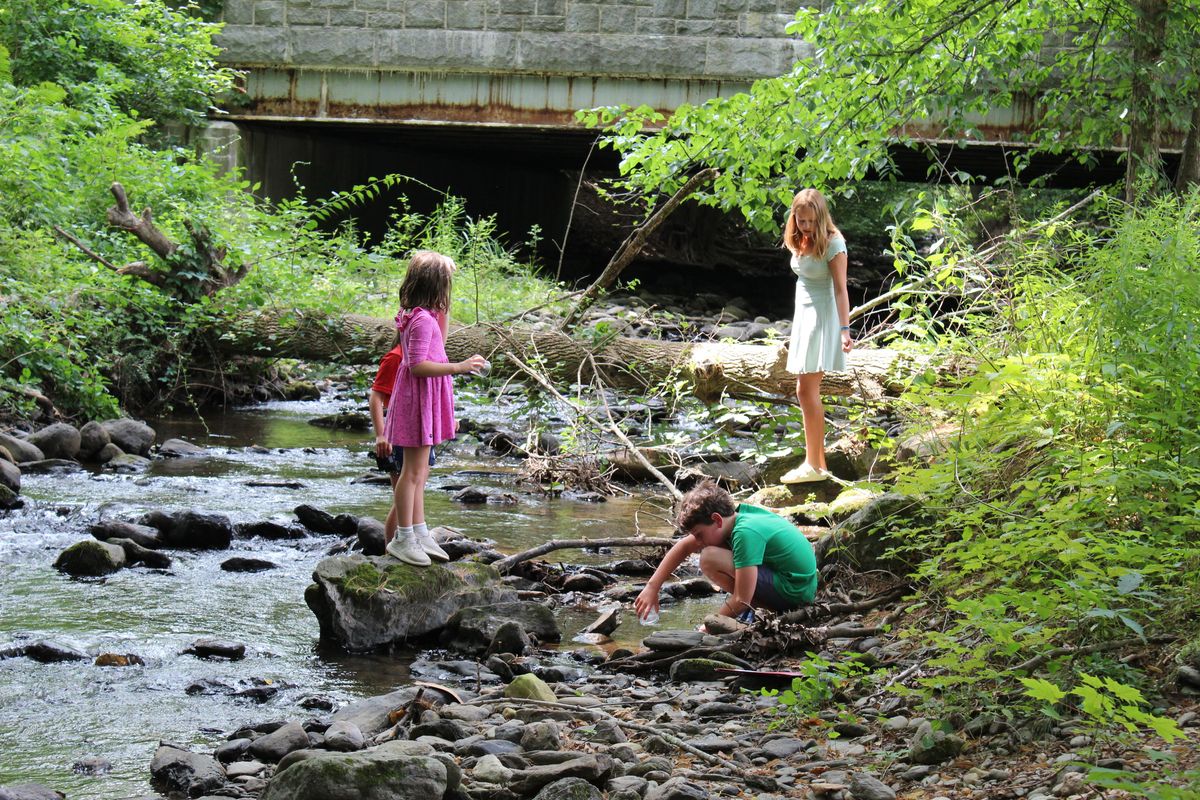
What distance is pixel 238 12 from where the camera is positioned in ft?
52.9

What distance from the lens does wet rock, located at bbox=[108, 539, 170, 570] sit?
22.0ft

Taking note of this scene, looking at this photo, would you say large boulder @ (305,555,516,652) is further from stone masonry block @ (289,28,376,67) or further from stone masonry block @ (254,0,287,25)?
stone masonry block @ (254,0,287,25)

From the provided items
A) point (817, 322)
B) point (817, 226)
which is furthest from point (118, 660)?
point (817, 226)

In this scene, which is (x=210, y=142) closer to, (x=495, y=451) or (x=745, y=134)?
(x=495, y=451)

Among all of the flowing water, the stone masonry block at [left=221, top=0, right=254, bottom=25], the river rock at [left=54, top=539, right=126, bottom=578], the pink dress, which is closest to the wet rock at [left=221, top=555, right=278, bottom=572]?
the flowing water

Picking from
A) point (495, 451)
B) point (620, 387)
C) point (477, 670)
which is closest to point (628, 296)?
point (495, 451)

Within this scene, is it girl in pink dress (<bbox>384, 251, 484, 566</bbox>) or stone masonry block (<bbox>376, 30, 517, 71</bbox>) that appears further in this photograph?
stone masonry block (<bbox>376, 30, 517, 71</bbox>)

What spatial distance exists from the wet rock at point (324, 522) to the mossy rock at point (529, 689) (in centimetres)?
319

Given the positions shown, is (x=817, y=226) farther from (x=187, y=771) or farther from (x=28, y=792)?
(x=28, y=792)

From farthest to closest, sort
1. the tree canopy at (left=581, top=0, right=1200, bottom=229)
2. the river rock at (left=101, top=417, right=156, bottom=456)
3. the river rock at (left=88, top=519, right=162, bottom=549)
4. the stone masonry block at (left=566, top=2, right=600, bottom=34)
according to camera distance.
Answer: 1. the stone masonry block at (left=566, top=2, right=600, bottom=34)
2. the river rock at (left=101, top=417, right=156, bottom=456)
3. the tree canopy at (left=581, top=0, right=1200, bottom=229)
4. the river rock at (left=88, top=519, right=162, bottom=549)

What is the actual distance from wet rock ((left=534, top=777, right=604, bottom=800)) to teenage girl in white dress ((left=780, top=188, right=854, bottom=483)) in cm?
419

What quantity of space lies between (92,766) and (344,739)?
79 cm

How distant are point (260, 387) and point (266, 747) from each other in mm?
10020

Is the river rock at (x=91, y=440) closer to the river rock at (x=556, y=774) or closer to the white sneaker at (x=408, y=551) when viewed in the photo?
the white sneaker at (x=408, y=551)
